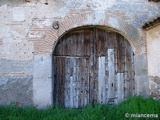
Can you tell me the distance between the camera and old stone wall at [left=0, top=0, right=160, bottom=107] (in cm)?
665

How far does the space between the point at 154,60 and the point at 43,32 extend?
3037 mm

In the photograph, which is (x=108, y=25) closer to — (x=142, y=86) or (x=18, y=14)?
(x=142, y=86)

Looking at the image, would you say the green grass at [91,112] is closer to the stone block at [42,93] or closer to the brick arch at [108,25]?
the stone block at [42,93]

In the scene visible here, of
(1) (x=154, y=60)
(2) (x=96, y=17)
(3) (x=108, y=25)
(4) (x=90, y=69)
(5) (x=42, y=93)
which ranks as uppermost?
(2) (x=96, y=17)

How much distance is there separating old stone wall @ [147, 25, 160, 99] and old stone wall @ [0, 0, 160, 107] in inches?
5.7

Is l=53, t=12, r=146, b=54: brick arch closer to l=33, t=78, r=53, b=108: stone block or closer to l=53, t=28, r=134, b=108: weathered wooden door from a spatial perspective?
l=53, t=28, r=134, b=108: weathered wooden door

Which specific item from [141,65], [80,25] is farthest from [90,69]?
[141,65]

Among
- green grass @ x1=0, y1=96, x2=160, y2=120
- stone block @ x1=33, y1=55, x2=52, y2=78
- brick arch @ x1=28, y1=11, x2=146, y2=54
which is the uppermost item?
brick arch @ x1=28, y1=11, x2=146, y2=54

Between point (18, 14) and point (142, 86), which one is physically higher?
point (18, 14)

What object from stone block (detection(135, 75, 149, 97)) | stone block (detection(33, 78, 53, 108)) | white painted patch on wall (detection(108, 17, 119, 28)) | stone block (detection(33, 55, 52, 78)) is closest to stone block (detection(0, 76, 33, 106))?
stone block (detection(33, 78, 53, 108))

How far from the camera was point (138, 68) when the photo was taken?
22.9 feet

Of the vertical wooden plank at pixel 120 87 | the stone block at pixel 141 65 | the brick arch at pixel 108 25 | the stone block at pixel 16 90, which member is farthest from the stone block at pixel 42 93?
the stone block at pixel 141 65

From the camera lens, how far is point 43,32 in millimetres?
6797

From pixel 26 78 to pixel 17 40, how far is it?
1045 mm
